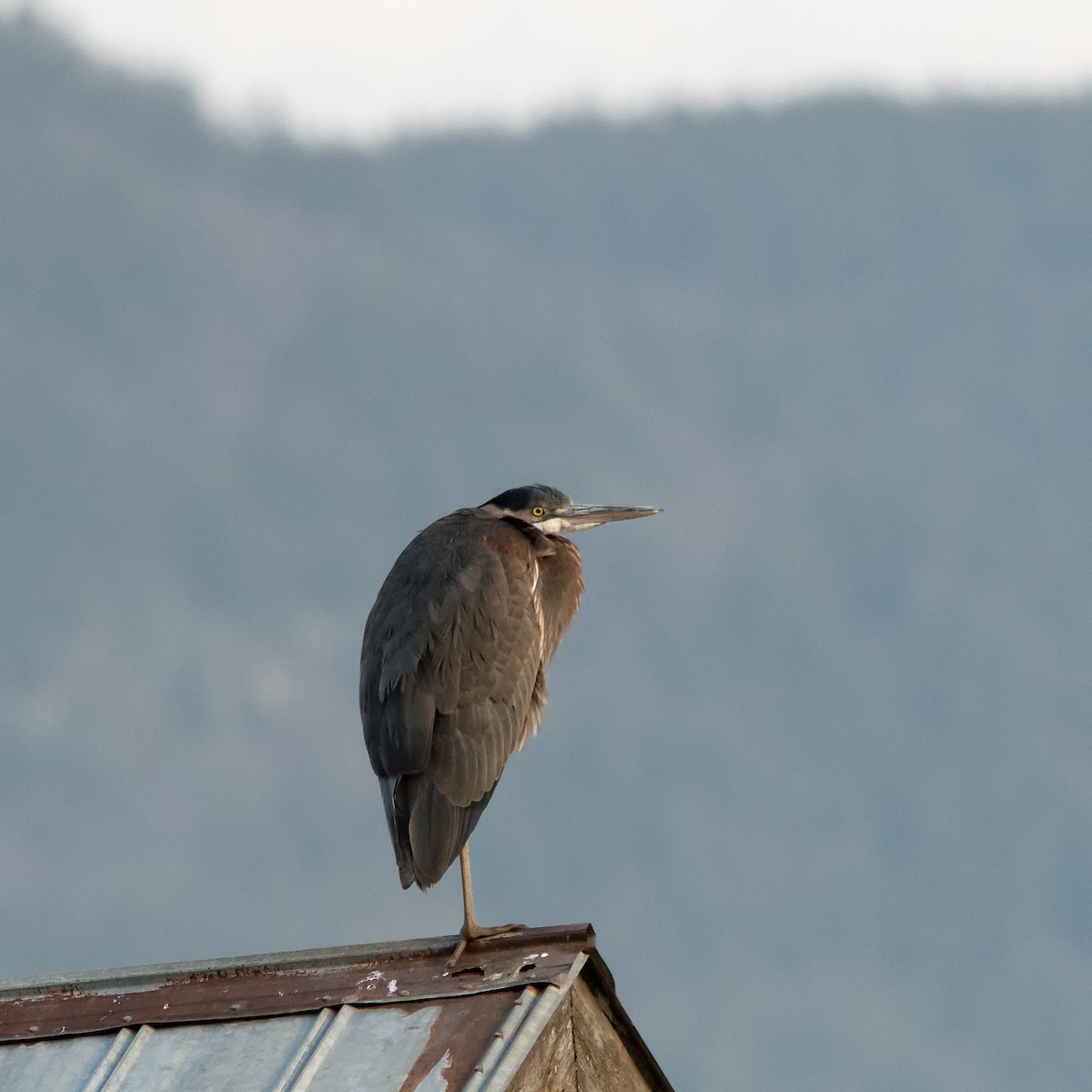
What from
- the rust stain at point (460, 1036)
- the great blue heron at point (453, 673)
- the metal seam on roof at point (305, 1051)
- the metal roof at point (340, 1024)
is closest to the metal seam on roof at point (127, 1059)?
the metal roof at point (340, 1024)

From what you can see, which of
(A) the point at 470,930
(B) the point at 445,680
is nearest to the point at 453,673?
(B) the point at 445,680

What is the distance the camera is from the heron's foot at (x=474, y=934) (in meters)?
6.44

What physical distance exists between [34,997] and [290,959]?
1.23 m

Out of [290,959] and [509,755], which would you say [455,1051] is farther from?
[509,755]

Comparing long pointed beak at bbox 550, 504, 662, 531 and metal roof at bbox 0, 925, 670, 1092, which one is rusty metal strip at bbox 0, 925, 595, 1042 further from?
long pointed beak at bbox 550, 504, 662, 531

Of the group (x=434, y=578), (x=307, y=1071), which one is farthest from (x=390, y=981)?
(x=434, y=578)

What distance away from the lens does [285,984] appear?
21.3 feet

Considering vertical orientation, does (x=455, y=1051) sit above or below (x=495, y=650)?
below

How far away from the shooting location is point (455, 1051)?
5668mm

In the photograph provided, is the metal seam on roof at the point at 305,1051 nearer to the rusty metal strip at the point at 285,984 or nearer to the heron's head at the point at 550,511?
the rusty metal strip at the point at 285,984

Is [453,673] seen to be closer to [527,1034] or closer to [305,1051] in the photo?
[305,1051]

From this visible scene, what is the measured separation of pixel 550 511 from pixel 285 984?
4.04m

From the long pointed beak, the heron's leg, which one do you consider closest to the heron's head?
the long pointed beak

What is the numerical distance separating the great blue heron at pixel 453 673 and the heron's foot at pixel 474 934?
14mm
